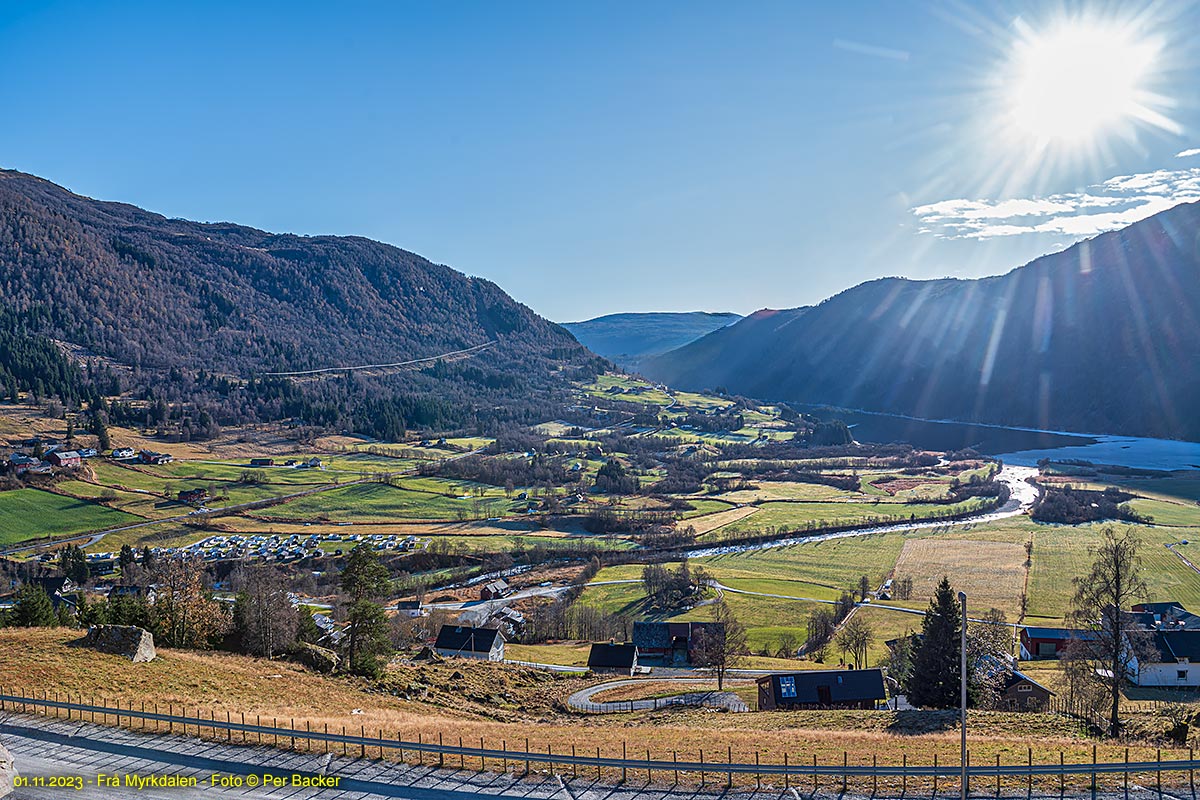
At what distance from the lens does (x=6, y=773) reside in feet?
71.3

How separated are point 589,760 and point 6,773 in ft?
54.5

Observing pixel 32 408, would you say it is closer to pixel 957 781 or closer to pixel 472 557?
pixel 472 557

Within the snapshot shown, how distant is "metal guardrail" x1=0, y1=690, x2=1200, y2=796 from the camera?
2189 cm

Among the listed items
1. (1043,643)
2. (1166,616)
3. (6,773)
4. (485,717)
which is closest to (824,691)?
(485,717)

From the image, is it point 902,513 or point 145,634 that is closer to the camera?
point 145,634

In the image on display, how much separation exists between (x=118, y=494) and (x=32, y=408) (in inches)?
2401

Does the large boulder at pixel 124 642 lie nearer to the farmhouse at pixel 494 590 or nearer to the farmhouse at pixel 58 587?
the farmhouse at pixel 58 587

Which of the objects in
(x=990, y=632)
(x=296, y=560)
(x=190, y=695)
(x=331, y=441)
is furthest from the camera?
(x=331, y=441)

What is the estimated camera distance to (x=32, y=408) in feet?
543

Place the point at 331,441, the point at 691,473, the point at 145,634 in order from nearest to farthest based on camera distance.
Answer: the point at 145,634
the point at 691,473
the point at 331,441

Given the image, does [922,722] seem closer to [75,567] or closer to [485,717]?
[485,717]

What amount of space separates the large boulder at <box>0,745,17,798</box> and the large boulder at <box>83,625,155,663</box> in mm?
15208

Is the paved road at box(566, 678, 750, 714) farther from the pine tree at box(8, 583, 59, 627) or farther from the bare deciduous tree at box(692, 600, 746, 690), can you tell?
the pine tree at box(8, 583, 59, 627)

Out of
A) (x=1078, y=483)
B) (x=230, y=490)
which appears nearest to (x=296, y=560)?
(x=230, y=490)
